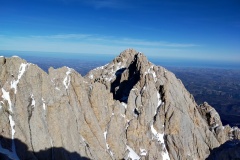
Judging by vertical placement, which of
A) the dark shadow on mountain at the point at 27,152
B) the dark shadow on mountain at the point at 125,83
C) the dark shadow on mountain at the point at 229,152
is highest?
the dark shadow on mountain at the point at 125,83

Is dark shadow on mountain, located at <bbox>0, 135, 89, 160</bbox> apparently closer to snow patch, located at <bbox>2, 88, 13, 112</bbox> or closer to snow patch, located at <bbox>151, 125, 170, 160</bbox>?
snow patch, located at <bbox>2, 88, 13, 112</bbox>

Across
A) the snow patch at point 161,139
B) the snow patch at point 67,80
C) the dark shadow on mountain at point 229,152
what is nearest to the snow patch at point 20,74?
the snow patch at point 67,80

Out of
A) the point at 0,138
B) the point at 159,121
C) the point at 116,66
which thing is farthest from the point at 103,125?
the point at 116,66

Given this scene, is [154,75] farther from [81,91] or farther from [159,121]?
[81,91]

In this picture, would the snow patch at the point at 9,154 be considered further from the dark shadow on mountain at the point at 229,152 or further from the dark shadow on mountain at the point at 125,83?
the dark shadow on mountain at the point at 229,152

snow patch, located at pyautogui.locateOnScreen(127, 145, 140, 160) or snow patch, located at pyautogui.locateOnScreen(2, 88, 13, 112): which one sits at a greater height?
snow patch, located at pyautogui.locateOnScreen(2, 88, 13, 112)

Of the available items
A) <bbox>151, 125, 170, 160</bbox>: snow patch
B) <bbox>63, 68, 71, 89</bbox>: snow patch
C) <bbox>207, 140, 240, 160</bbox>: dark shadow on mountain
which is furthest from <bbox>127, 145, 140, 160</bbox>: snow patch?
<bbox>63, 68, 71, 89</bbox>: snow patch

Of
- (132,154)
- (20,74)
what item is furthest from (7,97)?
(132,154)
